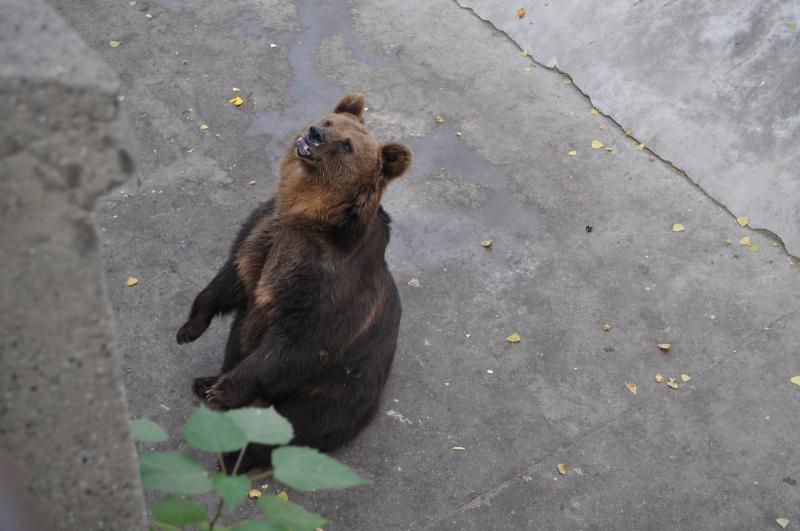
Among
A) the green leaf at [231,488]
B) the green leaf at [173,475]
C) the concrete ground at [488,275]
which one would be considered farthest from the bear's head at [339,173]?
the green leaf at [231,488]

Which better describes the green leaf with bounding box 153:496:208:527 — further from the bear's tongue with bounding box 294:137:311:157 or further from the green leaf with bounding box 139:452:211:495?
the bear's tongue with bounding box 294:137:311:157

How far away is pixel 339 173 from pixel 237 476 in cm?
250

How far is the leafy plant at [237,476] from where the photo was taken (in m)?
1.76

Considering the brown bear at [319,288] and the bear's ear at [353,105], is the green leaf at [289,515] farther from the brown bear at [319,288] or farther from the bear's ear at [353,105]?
the bear's ear at [353,105]

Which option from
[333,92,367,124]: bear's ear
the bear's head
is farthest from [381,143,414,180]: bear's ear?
[333,92,367,124]: bear's ear

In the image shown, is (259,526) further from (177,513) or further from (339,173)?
(339,173)

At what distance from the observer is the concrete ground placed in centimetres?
469

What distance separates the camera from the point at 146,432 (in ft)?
6.42

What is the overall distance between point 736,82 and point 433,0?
273cm

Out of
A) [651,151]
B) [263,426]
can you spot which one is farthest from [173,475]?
[651,151]

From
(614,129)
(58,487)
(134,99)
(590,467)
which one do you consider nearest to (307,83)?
(134,99)

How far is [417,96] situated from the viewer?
23.5ft

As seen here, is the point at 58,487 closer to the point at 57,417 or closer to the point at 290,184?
the point at 57,417

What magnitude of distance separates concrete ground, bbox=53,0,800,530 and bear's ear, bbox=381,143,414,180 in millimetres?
1412
